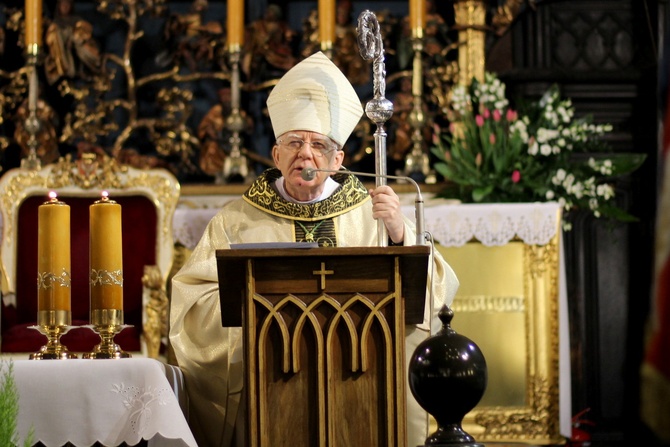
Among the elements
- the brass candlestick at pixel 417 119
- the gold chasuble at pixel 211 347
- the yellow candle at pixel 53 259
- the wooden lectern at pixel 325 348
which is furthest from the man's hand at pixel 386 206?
the brass candlestick at pixel 417 119

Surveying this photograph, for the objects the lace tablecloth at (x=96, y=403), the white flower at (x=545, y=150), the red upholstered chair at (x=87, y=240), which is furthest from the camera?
the white flower at (x=545, y=150)

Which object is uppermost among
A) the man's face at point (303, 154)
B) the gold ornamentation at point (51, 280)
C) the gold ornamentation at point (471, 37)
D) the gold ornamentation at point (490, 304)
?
the gold ornamentation at point (471, 37)

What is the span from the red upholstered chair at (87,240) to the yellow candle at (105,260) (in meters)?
1.78

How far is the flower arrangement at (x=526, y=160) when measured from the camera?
226 inches

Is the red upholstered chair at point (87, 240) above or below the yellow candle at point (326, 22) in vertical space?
below

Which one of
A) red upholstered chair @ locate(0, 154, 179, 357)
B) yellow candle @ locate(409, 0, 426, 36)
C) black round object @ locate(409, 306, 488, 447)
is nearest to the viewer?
black round object @ locate(409, 306, 488, 447)

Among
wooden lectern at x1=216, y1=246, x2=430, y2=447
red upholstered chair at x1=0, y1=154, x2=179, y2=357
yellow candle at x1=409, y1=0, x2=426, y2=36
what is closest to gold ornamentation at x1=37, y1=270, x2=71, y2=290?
wooden lectern at x1=216, y1=246, x2=430, y2=447

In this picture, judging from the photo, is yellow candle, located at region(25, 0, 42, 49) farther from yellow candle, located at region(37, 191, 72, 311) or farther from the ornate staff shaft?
yellow candle, located at region(37, 191, 72, 311)

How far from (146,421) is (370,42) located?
1.39 meters

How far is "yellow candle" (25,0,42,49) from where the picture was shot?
6121mm

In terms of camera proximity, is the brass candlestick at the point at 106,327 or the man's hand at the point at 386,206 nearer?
the brass candlestick at the point at 106,327

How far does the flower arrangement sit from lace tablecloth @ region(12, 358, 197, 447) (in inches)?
114

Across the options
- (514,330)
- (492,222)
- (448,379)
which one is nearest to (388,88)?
(492,222)

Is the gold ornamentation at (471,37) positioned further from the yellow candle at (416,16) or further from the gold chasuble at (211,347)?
the gold chasuble at (211,347)
